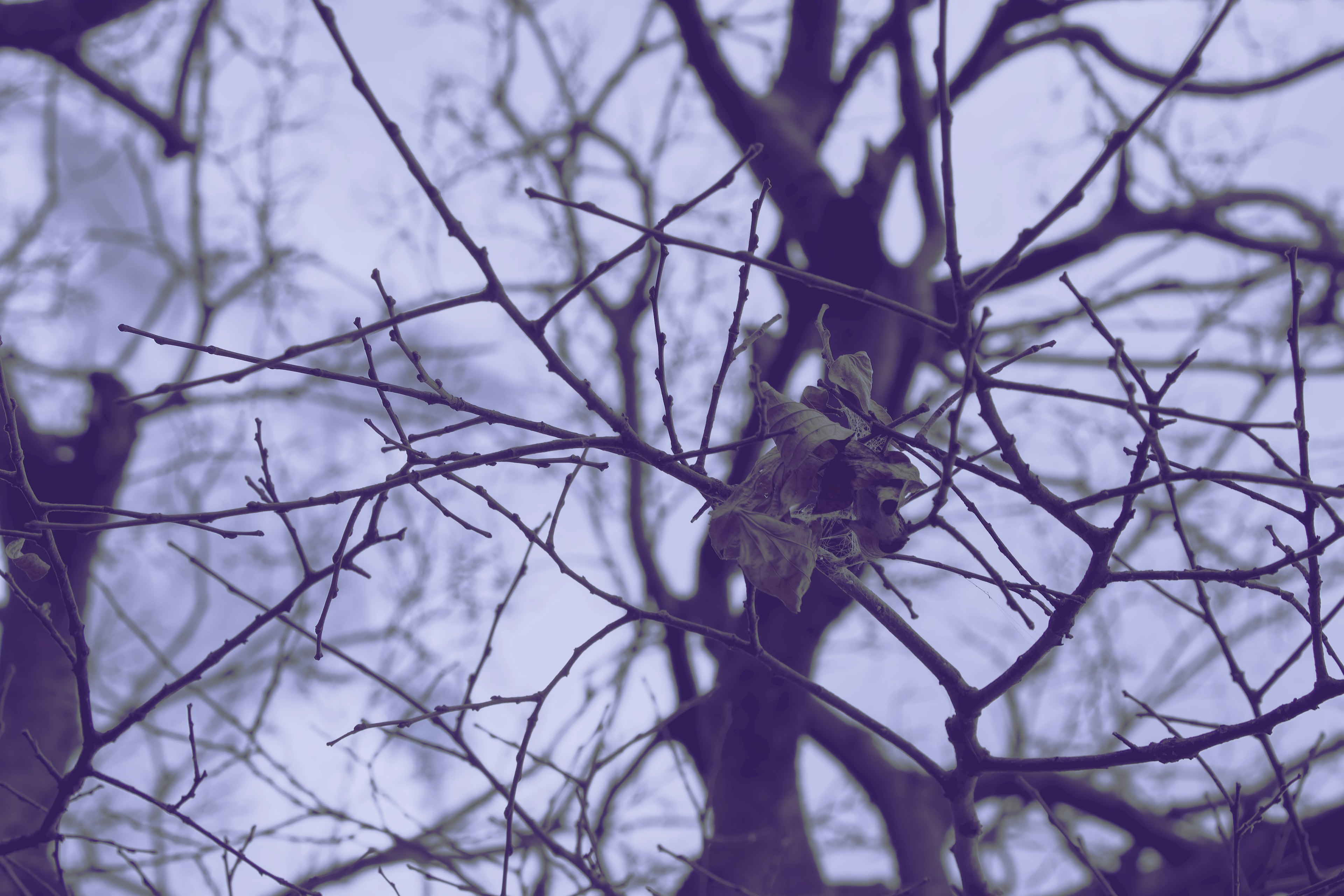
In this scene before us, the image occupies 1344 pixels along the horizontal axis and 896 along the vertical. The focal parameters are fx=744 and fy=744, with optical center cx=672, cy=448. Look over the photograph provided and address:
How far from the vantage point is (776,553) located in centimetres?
105

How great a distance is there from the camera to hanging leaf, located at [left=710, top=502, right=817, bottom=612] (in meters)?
1.05

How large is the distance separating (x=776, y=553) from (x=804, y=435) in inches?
6.8

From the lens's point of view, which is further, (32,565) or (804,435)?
(32,565)

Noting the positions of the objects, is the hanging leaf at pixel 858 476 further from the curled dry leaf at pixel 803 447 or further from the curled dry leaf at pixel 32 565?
the curled dry leaf at pixel 32 565

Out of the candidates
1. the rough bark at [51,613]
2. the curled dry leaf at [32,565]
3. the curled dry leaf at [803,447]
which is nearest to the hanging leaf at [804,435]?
the curled dry leaf at [803,447]

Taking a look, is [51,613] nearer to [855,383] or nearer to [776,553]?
[776,553]

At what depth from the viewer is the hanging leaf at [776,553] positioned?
3.44 ft

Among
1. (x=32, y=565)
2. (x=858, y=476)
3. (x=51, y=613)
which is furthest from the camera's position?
(x=51, y=613)

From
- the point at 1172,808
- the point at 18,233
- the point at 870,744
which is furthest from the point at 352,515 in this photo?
the point at 18,233

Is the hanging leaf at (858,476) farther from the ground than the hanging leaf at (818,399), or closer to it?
closer to it

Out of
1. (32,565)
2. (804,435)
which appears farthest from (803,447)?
(32,565)

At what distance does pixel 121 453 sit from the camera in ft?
12.1

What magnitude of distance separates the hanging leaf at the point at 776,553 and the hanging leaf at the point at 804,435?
0.09m

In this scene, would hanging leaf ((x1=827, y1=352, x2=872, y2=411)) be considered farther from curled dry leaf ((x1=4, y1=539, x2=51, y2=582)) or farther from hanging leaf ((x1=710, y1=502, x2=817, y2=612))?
curled dry leaf ((x1=4, y1=539, x2=51, y2=582))
